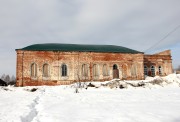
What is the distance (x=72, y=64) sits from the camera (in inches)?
1092

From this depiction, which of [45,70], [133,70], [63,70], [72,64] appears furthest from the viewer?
[133,70]

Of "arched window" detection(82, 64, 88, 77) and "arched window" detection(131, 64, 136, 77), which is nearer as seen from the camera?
"arched window" detection(82, 64, 88, 77)

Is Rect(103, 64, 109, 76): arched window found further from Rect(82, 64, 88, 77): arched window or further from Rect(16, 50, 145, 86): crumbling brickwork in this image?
Rect(82, 64, 88, 77): arched window

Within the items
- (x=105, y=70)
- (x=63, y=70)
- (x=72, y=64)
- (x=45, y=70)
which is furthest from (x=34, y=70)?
(x=105, y=70)

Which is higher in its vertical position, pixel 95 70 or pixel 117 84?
pixel 95 70

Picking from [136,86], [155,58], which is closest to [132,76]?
[136,86]

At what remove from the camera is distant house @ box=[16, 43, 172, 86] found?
26.2m

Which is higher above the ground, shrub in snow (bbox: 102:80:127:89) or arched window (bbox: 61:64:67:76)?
arched window (bbox: 61:64:67:76)

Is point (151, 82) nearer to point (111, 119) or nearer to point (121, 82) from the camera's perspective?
point (121, 82)

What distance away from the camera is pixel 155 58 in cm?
3472

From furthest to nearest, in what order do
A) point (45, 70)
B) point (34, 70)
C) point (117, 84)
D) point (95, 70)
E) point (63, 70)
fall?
point (95, 70) → point (63, 70) → point (45, 70) → point (34, 70) → point (117, 84)

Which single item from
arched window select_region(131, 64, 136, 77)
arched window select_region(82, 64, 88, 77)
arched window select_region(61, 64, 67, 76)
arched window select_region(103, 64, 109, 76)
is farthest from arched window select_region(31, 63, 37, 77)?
arched window select_region(131, 64, 136, 77)

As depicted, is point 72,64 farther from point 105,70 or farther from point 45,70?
point 105,70

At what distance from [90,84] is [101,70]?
5246 millimetres
